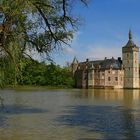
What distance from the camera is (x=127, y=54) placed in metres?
113

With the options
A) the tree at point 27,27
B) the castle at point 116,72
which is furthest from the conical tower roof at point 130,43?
the tree at point 27,27

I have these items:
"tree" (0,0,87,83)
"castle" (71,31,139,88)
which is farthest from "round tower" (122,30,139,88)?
"tree" (0,0,87,83)

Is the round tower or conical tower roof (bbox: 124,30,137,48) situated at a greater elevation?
conical tower roof (bbox: 124,30,137,48)

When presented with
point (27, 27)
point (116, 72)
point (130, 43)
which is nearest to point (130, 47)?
point (130, 43)

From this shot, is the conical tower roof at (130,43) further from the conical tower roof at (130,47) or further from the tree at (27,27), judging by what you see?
the tree at (27,27)

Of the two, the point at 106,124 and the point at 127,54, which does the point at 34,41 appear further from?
the point at 127,54

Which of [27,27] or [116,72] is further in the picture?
[116,72]

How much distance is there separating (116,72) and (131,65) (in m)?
4.94

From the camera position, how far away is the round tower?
111812 mm

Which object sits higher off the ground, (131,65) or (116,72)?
(131,65)

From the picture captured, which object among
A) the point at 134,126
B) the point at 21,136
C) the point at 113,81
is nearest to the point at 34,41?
the point at 21,136

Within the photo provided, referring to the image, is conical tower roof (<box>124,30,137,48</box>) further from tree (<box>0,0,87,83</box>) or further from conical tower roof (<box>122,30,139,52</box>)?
tree (<box>0,0,87,83</box>)

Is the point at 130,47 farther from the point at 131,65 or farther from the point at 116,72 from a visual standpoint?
the point at 116,72

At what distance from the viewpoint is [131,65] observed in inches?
4407
